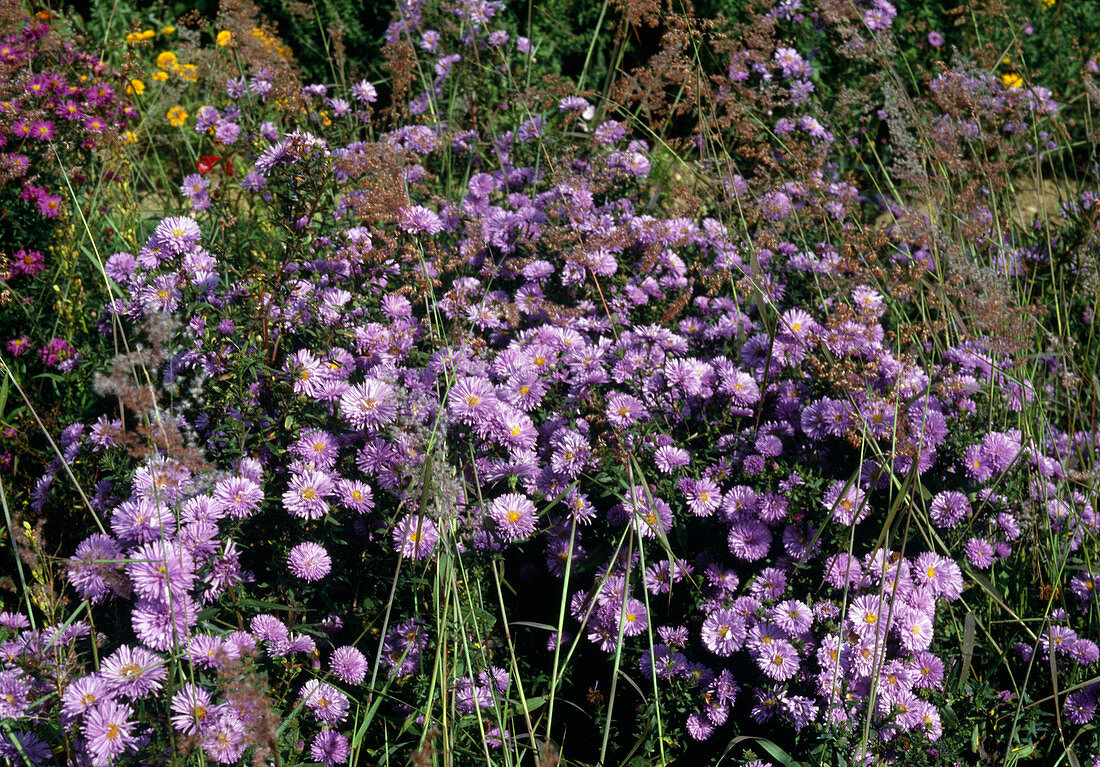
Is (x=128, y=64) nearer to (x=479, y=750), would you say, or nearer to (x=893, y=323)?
(x=479, y=750)

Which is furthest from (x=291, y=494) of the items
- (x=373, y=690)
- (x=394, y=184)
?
(x=394, y=184)

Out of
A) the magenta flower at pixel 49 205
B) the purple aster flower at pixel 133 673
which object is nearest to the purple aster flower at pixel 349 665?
the purple aster flower at pixel 133 673

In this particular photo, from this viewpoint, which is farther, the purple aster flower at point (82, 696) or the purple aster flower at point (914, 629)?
the purple aster flower at point (914, 629)

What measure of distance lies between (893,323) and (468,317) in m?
1.39

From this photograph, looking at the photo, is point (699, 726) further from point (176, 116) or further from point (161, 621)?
point (176, 116)

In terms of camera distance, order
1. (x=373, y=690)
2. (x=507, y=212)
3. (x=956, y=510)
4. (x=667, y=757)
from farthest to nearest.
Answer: (x=507, y=212) < (x=956, y=510) < (x=667, y=757) < (x=373, y=690)

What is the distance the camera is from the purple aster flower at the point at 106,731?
1.31m

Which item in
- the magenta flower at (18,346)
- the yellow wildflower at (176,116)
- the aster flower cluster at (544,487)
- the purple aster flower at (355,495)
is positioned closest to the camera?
the aster flower cluster at (544,487)

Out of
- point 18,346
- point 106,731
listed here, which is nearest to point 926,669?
point 106,731

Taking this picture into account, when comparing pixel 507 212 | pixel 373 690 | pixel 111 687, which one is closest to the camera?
pixel 111 687

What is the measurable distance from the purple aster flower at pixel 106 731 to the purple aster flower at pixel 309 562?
37 cm

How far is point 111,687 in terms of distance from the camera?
4.45 ft

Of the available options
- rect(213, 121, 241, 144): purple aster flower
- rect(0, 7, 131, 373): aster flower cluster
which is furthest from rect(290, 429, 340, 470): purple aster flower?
rect(213, 121, 241, 144): purple aster flower

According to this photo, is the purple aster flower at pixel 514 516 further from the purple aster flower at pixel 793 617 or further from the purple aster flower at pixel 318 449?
the purple aster flower at pixel 793 617
